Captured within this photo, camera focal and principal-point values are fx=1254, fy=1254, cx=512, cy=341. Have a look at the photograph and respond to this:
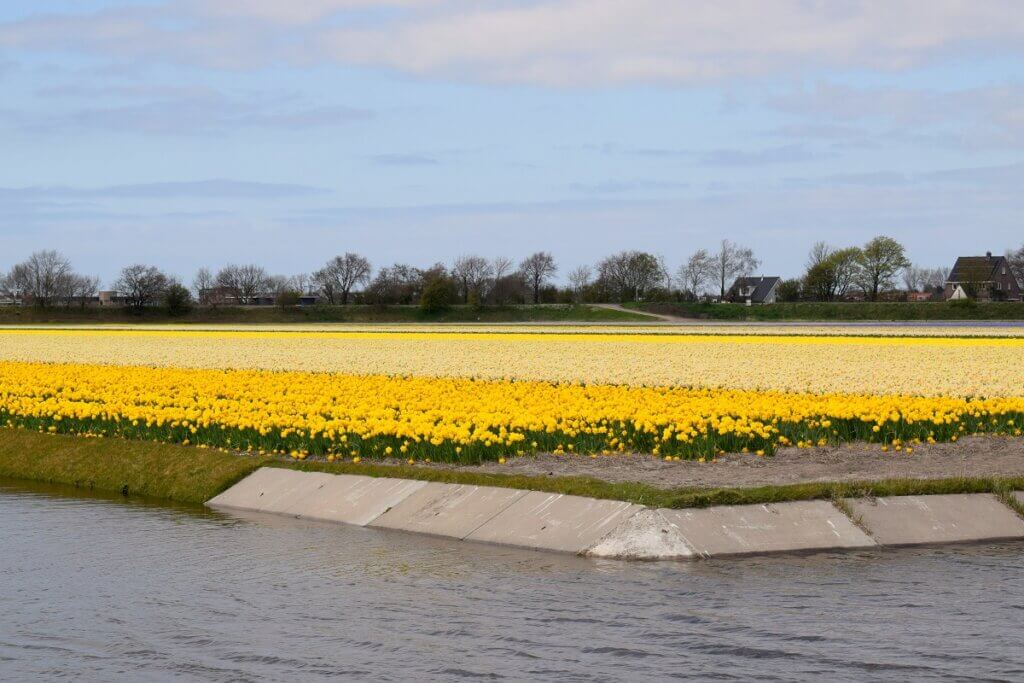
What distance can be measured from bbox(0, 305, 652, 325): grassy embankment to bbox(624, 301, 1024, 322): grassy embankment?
628 centimetres

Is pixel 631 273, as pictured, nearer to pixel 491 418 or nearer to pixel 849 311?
pixel 849 311

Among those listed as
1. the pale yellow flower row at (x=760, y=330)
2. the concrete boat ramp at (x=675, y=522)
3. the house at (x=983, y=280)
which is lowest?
the concrete boat ramp at (x=675, y=522)

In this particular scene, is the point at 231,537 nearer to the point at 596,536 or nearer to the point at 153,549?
the point at 153,549

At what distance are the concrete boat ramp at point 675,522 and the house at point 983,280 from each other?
146564 millimetres

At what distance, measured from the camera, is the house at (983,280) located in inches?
6196

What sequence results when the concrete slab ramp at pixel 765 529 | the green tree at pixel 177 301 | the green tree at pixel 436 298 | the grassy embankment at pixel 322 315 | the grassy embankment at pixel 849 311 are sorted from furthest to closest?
the green tree at pixel 177 301 → the green tree at pixel 436 298 → the grassy embankment at pixel 322 315 → the grassy embankment at pixel 849 311 → the concrete slab ramp at pixel 765 529

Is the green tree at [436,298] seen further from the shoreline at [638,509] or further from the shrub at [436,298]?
the shoreline at [638,509]

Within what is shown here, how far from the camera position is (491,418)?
22.1 metres

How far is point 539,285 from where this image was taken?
179 m

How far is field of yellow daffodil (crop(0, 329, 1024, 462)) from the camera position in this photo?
2069 centimetres

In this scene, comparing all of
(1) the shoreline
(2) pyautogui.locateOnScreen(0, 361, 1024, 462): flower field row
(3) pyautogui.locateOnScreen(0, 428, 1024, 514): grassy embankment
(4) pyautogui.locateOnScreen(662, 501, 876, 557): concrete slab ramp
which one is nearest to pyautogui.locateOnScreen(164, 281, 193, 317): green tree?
(2) pyautogui.locateOnScreen(0, 361, 1024, 462): flower field row

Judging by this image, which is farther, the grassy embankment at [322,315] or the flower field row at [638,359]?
the grassy embankment at [322,315]

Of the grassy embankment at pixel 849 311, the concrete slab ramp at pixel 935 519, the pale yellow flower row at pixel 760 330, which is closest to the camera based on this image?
the concrete slab ramp at pixel 935 519

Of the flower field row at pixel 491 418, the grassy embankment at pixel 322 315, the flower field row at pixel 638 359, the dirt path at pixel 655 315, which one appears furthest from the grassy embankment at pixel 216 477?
the grassy embankment at pixel 322 315
